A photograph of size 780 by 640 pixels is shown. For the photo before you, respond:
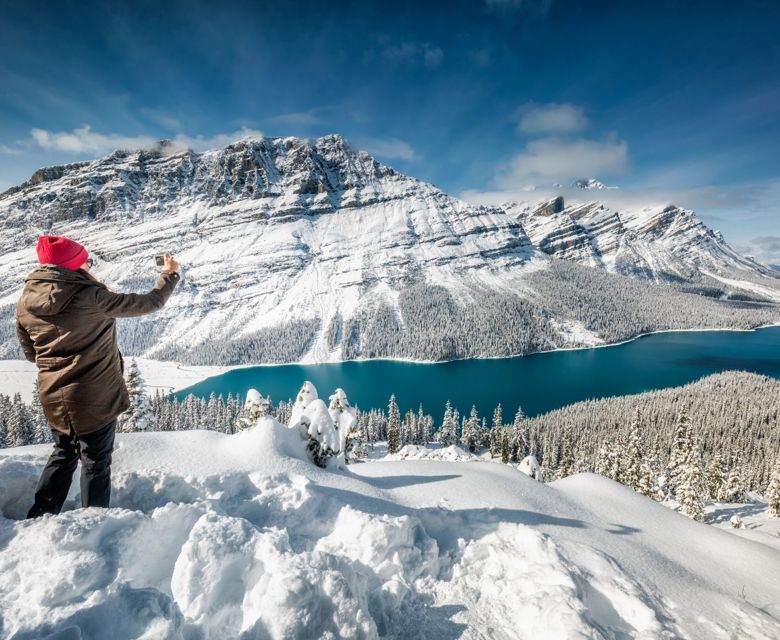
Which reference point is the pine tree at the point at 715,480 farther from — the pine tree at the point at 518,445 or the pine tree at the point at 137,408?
A: the pine tree at the point at 137,408

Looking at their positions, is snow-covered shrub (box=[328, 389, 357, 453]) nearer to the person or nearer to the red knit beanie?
the person

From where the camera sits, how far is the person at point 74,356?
353 cm

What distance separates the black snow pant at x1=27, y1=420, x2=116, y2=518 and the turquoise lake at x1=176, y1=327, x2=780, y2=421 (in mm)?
86321

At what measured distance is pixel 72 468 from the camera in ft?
13.0

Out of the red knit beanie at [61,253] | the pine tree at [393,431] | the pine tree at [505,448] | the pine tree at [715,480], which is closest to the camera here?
the red knit beanie at [61,253]

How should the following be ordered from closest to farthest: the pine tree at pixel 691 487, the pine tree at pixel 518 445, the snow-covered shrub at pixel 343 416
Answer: the snow-covered shrub at pixel 343 416, the pine tree at pixel 691 487, the pine tree at pixel 518 445

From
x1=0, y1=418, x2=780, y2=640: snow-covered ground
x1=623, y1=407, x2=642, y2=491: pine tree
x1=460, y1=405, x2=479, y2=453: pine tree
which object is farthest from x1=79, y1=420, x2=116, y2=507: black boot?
x1=460, y1=405, x2=479, y2=453: pine tree

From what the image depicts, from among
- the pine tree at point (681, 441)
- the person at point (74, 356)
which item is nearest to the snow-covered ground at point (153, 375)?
the pine tree at point (681, 441)

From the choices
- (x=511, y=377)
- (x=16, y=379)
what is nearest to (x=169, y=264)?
(x=511, y=377)

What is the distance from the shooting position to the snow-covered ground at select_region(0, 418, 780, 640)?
281 centimetres

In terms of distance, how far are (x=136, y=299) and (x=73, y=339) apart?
67cm

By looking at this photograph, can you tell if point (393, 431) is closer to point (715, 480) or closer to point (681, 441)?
point (681, 441)

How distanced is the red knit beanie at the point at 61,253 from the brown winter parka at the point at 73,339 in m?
0.08

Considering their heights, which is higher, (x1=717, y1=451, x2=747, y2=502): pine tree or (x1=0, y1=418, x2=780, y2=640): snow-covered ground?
(x1=0, y1=418, x2=780, y2=640): snow-covered ground
